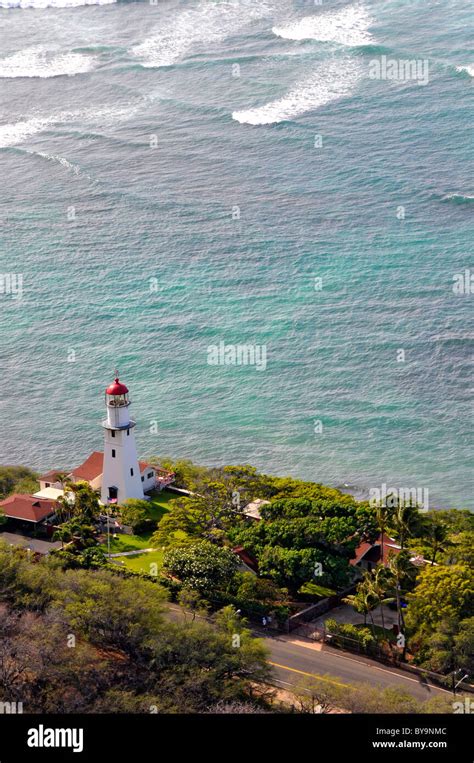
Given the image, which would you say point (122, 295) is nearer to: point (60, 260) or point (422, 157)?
point (60, 260)

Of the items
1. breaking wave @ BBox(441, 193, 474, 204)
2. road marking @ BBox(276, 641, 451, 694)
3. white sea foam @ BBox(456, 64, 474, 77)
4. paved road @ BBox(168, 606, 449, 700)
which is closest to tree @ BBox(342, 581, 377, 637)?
road marking @ BBox(276, 641, 451, 694)

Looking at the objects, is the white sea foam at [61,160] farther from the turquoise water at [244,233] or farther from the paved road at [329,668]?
the paved road at [329,668]

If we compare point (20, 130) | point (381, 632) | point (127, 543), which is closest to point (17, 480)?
point (127, 543)

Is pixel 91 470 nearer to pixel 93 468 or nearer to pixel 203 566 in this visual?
pixel 93 468

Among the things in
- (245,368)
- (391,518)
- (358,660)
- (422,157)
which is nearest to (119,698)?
(358,660)

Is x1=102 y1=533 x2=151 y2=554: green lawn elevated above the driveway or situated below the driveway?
above

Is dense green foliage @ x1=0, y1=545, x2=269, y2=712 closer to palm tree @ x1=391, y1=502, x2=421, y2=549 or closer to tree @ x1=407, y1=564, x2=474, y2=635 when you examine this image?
tree @ x1=407, y1=564, x2=474, y2=635
